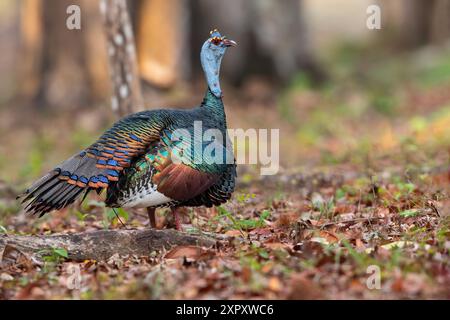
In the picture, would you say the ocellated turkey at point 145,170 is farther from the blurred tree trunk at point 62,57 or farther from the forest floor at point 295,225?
the blurred tree trunk at point 62,57

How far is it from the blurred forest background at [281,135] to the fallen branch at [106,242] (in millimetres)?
147

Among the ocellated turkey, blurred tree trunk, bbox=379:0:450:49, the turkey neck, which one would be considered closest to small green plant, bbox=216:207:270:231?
the ocellated turkey

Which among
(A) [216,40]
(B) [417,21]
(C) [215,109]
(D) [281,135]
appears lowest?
(D) [281,135]

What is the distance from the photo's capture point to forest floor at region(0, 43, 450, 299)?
518cm

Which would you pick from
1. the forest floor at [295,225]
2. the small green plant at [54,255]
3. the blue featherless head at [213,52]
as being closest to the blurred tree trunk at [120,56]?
the forest floor at [295,225]

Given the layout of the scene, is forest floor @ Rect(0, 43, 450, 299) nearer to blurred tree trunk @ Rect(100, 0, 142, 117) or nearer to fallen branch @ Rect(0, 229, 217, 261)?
fallen branch @ Rect(0, 229, 217, 261)

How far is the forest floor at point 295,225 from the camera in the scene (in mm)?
5184

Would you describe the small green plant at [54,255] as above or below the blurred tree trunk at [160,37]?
below

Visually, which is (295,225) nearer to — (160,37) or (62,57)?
(160,37)

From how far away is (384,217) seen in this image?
6.66m

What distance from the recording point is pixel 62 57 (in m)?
15.1

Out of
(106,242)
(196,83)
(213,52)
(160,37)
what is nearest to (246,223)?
(106,242)

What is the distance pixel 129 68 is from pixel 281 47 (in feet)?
28.3

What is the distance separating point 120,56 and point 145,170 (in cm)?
319
